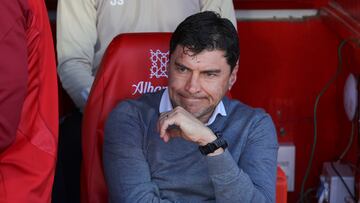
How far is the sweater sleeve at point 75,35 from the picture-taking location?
2346 millimetres

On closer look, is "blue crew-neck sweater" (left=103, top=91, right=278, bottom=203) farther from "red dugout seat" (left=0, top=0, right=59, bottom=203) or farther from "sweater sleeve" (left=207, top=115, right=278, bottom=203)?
"red dugout seat" (left=0, top=0, right=59, bottom=203)

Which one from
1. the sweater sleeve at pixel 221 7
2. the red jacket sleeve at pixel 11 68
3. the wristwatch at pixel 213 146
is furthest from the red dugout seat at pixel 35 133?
the sweater sleeve at pixel 221 7

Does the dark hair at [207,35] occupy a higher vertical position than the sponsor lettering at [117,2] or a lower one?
higher

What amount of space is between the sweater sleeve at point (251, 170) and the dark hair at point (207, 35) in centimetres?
22

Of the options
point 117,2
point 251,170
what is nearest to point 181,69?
point 251,170

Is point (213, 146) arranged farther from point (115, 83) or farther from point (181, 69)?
point (115, 83)

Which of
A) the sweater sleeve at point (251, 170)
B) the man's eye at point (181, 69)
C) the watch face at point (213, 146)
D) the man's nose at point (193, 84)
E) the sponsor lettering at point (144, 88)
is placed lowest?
the sweater sleeve at point (251, 170)

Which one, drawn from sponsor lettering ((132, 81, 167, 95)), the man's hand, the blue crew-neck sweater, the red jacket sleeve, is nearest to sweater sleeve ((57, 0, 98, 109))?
sponsor lettering ((132, 81, 167, 95))

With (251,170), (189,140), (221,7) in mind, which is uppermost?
(221,7)

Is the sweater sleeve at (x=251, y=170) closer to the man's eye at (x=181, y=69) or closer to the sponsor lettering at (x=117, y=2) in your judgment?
the man's eye at (x=181, y=69)

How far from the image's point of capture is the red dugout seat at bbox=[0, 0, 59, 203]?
1.33 m

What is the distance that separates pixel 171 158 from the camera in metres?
1.76

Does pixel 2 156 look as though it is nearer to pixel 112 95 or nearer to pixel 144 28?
pixel 112 95

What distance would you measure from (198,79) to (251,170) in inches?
10.7
